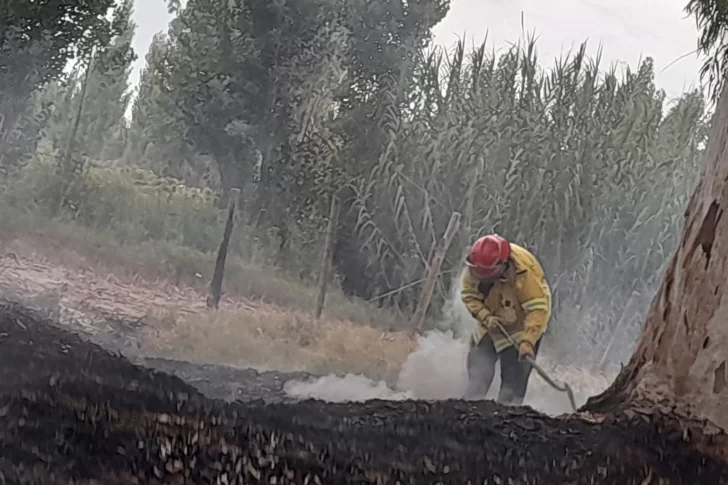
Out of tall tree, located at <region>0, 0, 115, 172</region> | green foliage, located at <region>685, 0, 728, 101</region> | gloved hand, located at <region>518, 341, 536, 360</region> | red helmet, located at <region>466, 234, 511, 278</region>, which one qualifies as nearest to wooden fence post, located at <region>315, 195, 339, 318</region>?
red helmet, located at <region>466, 234, 511, 278</region>

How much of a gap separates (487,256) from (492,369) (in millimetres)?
246

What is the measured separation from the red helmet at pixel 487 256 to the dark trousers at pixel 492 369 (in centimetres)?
18

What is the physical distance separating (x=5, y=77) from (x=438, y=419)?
979 mm

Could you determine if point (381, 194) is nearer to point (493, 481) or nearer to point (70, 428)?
point (493, 481)

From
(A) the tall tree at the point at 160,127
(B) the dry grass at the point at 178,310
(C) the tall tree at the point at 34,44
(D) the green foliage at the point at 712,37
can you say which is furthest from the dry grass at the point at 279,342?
(D) the green foliage at the point at 712,37

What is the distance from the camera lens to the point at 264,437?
1215 mm

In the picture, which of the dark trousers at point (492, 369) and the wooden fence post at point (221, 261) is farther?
the dark trousers at point (492, 369)

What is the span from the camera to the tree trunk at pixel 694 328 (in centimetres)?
155

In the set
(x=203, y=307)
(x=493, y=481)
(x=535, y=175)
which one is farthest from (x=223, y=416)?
(x=535, y=175)

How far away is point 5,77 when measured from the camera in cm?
169

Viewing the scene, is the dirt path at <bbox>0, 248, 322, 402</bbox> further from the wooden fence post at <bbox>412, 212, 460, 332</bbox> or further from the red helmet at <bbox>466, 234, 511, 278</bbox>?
the red helmet at <bbox>466, 234, 511, 278</bbox>

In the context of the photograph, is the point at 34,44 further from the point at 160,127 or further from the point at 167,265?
the point at 167,265

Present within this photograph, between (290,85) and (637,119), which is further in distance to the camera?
(637,119)

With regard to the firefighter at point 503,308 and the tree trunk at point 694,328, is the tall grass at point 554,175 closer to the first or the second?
the firefighter at point 503,308
